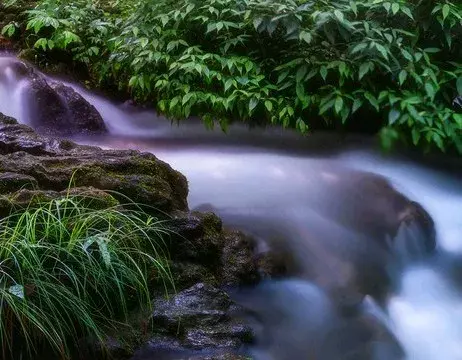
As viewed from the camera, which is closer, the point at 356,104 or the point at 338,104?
the point at 356,104

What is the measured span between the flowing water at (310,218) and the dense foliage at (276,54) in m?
0.24

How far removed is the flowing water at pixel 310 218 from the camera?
2.40 metres

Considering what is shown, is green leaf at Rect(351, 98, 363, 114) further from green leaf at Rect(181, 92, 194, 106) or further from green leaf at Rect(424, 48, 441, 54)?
green leaf at Rect(181, 92, 194, 106)

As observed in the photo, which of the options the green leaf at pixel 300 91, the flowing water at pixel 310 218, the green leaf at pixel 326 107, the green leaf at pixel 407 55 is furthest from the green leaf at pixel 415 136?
the green leaf at pixel 300 91

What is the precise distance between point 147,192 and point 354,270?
109 cm

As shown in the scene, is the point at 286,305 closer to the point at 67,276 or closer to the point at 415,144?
the point at 67,276

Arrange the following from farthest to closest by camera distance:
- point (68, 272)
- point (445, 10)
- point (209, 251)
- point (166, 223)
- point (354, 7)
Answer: point (354, 7)
point (445, 10)
point (209, 251)
point (166, 223)
point (68, 272)

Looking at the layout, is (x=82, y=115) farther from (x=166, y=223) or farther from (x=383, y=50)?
(x=383, y=50)

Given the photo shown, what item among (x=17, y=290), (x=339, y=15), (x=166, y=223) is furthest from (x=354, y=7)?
(x=17, y=290)

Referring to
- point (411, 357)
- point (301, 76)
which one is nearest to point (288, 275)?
point (411, 357)

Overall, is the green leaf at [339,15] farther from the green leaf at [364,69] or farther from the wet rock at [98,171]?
the wet rock at [98,171]

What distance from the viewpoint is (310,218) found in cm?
313

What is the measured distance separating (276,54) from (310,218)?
5.41 feet

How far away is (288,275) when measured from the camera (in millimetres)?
2805
